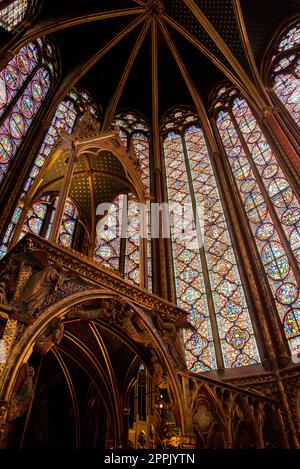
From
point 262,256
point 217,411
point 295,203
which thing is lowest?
point 217,411

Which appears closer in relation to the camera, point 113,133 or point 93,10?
point 113,133

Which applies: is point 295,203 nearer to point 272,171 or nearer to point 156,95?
point 272,171

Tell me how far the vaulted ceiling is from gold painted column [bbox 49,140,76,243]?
599 centimetres

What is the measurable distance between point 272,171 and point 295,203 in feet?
4.81

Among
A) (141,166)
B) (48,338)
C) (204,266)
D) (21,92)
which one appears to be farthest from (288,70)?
(48,338)

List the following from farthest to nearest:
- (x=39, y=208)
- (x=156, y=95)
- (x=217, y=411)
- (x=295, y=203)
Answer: (x=156, y=95) < (x=39, y=208) < (x=295, y=203) < (x=217, y=411)

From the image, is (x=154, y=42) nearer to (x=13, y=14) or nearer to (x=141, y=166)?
(x=141, y=166)

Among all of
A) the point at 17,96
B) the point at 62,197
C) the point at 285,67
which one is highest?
the point at 285,67

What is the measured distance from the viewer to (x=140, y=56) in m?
14.6

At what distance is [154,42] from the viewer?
44.5ft

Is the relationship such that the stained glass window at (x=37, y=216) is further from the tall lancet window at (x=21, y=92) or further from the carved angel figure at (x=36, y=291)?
the carved angel figure at (x=36, y=291)

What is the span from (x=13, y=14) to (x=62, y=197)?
755cm

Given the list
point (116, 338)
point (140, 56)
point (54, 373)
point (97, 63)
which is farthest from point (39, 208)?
point (140, 56)

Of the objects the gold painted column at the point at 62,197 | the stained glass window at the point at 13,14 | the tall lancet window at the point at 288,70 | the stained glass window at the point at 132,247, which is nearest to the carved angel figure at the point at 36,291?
the gold painted column at the point at 62,197
